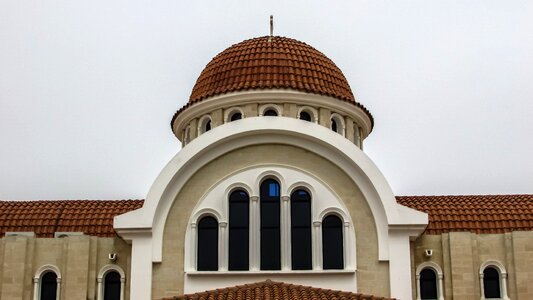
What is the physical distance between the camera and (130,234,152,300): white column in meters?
25.2

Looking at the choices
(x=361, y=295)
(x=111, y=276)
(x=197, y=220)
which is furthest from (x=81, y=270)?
(x=361, y=295)

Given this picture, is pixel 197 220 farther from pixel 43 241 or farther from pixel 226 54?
pixel 226 54

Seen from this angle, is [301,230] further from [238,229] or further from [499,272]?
[499,272]

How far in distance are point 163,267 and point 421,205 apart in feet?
26.9

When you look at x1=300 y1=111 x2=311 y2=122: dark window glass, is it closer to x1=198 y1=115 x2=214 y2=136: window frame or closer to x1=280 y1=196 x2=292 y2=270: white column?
x1=198 y1=115 x2=214 y2=136: window frame

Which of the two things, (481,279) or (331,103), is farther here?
(331,103)

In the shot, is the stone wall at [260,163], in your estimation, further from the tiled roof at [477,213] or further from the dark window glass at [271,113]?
the tiled roof at [477,213]

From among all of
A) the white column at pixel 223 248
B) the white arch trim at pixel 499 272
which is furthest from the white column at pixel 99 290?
the white arch trim at pixel 499 272

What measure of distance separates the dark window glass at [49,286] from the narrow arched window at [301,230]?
6.47 m

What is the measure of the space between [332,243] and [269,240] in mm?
1635

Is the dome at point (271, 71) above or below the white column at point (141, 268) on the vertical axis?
above

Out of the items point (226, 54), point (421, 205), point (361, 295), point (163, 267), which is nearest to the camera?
point (361, 295)

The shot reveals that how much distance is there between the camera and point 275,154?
2636 centimetres

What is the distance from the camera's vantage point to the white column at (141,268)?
2517cm
